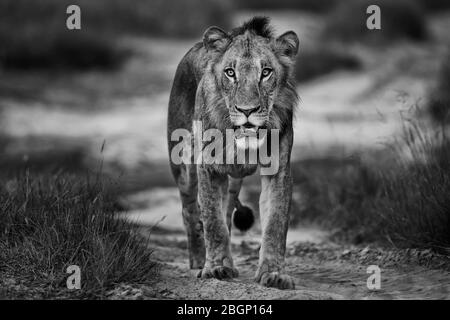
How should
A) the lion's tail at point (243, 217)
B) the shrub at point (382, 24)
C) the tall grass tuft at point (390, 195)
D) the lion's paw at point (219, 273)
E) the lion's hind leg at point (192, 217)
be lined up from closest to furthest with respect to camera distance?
1. the lion's paw at point (219, 273)
2. the tall grass tuft at point (390, 195)
3. the lion's hind leg at point (192, 217)
4. the lion's tail at point (243, 217)
5. the shrub at point (382, 24)

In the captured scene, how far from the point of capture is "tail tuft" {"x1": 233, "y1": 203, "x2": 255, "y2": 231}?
684 centimetres

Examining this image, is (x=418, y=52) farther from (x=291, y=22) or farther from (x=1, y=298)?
(x=1, y=298)

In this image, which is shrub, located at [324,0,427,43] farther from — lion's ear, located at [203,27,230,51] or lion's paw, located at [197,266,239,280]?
lion's paw, located at [197,266,239,280]

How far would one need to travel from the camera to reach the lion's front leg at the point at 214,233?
226 inches

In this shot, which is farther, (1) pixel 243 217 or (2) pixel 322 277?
(1) pixel 243 217

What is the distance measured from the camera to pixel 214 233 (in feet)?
18.9

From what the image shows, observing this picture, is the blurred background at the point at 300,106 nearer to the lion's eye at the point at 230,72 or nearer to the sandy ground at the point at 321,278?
the sandy ground at the point at 321,278

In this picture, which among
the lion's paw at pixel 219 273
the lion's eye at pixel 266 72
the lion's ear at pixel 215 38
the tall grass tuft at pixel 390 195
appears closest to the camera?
the lion's eye at pixel 266 72

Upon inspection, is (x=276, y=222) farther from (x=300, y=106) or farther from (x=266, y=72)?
(x=300, y=106)

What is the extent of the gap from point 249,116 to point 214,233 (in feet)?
3.04

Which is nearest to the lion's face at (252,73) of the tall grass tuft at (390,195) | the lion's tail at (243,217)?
the lion's tail at (243,217)

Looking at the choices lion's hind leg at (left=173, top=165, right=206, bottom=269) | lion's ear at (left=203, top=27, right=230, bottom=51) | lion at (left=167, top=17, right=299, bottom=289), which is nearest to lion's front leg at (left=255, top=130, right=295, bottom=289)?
lion at (left=167, top=17, right=299, bottom=289)

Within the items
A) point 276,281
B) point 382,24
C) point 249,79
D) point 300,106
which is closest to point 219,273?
point 276,281

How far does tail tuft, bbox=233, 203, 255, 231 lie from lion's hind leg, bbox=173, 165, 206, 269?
0.32 metres
